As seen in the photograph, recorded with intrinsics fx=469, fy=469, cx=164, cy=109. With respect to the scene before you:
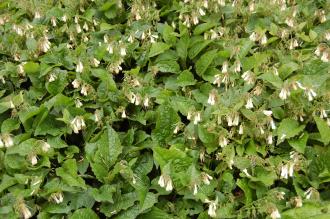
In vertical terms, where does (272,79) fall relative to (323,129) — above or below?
above

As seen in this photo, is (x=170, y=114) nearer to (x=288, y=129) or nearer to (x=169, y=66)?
(x=169, y=66)

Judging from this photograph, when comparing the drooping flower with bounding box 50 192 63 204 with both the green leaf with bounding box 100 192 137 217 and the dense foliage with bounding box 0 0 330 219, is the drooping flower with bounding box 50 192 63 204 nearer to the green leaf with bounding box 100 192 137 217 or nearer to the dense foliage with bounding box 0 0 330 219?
the dense foliage with bounding box 0 0 330 219

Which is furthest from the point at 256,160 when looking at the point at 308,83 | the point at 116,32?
the point at 116,32

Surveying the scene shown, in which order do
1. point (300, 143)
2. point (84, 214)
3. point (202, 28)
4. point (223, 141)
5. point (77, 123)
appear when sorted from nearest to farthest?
point (84, 214) → point (223, 141) → point (300, 143) → point (77, 123) → point (202, 28)

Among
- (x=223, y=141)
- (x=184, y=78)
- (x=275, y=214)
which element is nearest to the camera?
(x=275, y=214)

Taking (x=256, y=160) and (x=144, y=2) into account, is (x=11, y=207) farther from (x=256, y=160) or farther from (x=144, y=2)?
(x=144, y=2)

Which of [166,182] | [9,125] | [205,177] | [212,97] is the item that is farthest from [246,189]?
[9,125]
